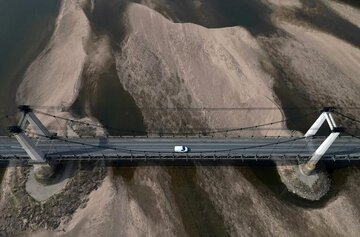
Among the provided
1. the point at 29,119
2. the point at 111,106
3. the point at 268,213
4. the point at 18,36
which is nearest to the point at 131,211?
the point at 29,119

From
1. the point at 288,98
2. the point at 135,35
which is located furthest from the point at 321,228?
the point at 135,35

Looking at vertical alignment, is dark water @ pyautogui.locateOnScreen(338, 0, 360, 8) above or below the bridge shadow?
above

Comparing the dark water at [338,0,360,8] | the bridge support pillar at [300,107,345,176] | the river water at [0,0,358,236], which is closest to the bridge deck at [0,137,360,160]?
the bridge support pillar at [300,107,345,176]

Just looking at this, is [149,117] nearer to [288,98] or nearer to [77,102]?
[77,102]

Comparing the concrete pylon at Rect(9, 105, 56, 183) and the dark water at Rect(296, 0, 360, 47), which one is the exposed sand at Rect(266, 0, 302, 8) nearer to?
the dark water at Rect(296, 0, 360, 47)

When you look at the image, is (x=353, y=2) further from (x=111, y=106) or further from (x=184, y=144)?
(x=111, y=106)

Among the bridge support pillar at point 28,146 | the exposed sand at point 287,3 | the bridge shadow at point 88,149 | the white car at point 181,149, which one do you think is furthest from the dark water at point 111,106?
the exposed sand at point 287,3

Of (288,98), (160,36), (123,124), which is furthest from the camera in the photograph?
(160,36)
